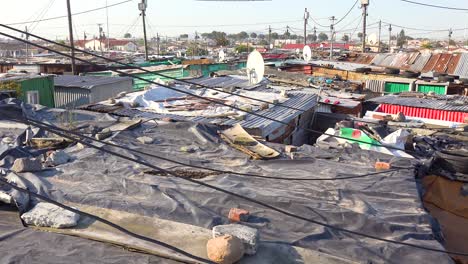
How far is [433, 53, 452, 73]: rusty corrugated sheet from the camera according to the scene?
27.3 meters

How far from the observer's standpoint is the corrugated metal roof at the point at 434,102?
15438 millimetres

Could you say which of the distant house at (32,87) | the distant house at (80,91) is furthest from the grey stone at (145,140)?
the distant house at (80,91)

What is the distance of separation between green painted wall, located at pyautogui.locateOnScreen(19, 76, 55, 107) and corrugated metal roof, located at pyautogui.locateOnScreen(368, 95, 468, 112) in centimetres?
1347

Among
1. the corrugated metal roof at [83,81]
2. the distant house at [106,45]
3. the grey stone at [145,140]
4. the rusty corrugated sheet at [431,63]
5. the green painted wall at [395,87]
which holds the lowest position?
the green painted wall at [395,87]

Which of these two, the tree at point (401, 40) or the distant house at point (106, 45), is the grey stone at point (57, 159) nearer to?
the distant house at point (106, 45)

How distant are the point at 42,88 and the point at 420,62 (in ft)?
77.9

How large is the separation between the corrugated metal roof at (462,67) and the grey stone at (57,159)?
24737mm

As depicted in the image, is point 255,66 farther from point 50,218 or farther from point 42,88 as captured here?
point 50,218

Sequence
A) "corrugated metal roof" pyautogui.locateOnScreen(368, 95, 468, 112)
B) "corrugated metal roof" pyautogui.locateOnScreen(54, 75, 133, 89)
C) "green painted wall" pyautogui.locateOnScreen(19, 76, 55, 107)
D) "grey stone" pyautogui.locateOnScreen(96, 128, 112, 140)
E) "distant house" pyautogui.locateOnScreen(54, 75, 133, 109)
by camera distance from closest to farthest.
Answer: "grey stone" pyautogui.locateOnScreen(96, 128, 112, 140)
"corrugated metal roof" pyautogui.locateOnScreen(368, 95, 468, 112)
"green painted wall" pyautogui.locateOnScreen(19, 76, 55, 107)
"distant house" pyautogui.locateOnScreen(54, 75, 133, 109)
"corrugated metal roof" pyautogui.locateOnScreen(54, 75, 133, 89)

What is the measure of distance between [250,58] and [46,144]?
28.7 feet

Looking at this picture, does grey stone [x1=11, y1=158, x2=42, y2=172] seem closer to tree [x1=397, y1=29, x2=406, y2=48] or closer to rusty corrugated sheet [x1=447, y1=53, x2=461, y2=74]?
rusty corrugated sheet [x1=447, y1=53, x2=461, y2=74]

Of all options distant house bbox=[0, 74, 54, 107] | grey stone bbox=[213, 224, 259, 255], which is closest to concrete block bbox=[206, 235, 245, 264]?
grey stone bbox=[213, 224, 259, 255]

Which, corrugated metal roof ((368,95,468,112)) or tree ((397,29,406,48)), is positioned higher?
tree ((397,29,406,48))

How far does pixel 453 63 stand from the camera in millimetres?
27297
